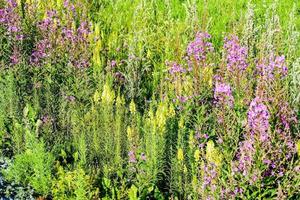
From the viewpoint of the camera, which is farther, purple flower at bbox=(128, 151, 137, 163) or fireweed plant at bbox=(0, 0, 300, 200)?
purple flower at bbox=(128, 151, 137, 163)

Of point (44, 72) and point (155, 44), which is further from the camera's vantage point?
point (155, 44)

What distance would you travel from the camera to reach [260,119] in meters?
3.33

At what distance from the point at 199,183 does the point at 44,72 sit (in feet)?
7.34

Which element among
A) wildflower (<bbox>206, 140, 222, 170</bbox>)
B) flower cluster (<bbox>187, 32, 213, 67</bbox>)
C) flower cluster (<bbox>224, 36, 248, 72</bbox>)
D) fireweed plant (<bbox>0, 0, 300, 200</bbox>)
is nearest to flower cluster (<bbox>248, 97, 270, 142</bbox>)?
fireweed plant (<bbox>0, 0, 300, 200</bbox>)

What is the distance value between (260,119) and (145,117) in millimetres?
1694

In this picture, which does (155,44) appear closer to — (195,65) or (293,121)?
(195,65)

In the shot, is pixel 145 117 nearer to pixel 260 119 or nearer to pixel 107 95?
pixel 107 95

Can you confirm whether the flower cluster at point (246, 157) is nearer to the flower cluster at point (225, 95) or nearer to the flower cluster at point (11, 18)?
the flower cluster at point (225, 95)

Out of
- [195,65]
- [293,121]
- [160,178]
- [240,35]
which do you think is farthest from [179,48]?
[293,121]

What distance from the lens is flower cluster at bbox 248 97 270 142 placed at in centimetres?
331

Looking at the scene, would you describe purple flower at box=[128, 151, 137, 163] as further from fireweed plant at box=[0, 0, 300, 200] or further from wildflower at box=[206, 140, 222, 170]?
wildflower at box=[206, 140, 222, 170]

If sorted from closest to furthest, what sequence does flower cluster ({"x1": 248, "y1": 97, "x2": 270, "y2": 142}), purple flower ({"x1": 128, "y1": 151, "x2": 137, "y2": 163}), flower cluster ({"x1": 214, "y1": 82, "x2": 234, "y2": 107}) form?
flower cluster ({"x1": 248, "y1": 97, "x2": 270, "y2": 142}) → flower cluster ({"x1": 214, "y1": 82, "x2": 234, "y2": 107}) → purple flower ({"x1": 128, "y1": 151, "x2": 137, "y2": 163})

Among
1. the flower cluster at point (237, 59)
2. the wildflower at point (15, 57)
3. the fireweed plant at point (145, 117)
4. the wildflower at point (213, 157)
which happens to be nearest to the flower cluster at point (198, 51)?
the fireweed plant at point (145, 117)

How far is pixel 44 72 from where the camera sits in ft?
17.6
